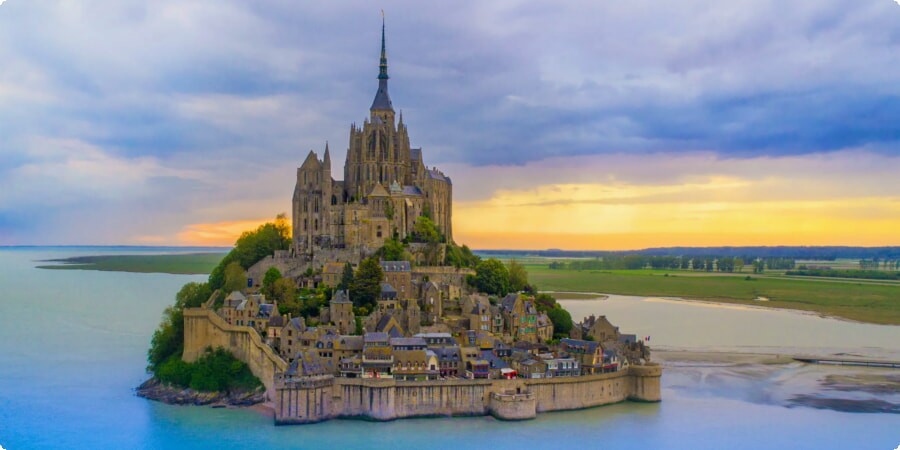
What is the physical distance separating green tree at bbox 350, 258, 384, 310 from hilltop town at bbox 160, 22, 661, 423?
63 mm

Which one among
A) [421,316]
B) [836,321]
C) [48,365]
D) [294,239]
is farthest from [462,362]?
[836,321]

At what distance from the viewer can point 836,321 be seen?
73500mm

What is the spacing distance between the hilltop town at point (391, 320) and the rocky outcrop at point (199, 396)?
1.00 metres

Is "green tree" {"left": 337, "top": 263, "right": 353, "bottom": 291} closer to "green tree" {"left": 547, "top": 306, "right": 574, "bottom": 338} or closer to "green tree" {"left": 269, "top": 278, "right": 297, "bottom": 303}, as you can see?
"green tree" {"left": 269, "top": 278, "right": 297, "bottom": 303}

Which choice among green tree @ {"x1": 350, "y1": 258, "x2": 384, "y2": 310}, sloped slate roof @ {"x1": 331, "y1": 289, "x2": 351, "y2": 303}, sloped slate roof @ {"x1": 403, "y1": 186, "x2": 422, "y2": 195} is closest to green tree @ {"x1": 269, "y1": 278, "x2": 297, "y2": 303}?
sloped slate roof @ {"x1": 331, "y1": 289, "x2": 351, "y2": 303}

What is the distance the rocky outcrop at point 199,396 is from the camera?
3869 cm

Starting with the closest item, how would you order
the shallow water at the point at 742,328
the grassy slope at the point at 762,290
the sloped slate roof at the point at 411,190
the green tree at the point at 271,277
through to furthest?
the green tree at the point at 271,277
the sloped slate roof at the point at 411,190
the shallow water at the point at 742,328
the grassy slope at the point at 762,290

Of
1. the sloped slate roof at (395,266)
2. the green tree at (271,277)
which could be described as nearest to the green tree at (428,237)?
the sloped slate roof at (395,266)

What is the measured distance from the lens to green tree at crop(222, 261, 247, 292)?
4888cm

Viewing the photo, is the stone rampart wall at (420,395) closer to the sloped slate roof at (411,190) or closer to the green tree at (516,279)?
the green tree at (516,279)

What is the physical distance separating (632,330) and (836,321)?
21.4 meters

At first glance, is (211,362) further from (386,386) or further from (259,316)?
(386,386)

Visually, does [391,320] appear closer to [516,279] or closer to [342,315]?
[342,315]

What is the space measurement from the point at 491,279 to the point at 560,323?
198 inches
